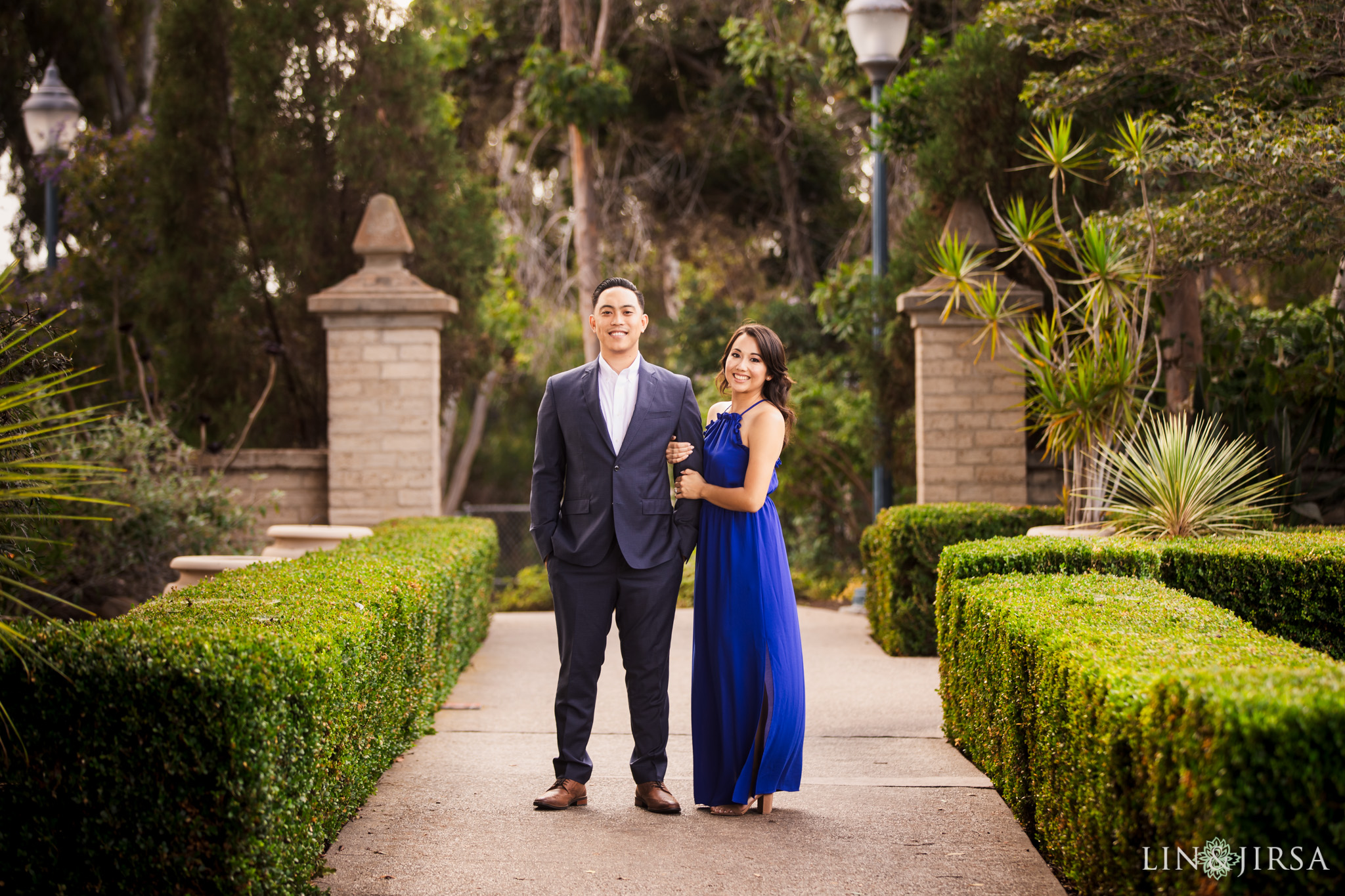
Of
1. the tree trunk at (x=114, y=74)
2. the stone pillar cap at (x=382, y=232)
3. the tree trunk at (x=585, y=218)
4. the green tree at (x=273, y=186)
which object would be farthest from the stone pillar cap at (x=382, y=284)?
the tree trunk at (x=114, y=74)

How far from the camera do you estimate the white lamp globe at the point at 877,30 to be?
30.6 feet

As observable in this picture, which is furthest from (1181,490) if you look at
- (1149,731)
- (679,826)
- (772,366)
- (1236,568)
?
(1149,731)

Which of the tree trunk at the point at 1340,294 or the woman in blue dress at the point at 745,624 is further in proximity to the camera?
the tree trunk at the point at 1340,294

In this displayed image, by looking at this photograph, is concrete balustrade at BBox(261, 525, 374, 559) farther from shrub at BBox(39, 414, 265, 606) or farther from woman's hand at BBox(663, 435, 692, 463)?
woman's hand at BBox(663, 435, 692, 463)

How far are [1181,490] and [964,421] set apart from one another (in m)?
2.95

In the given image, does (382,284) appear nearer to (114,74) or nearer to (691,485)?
(691,485)

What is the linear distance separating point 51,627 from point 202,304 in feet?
24.7

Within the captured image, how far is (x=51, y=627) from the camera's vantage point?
10.6 feet

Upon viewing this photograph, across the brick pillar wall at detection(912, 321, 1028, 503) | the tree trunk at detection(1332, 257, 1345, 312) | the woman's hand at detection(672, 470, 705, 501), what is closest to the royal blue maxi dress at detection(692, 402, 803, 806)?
the woman's hand at detection(672, 470, 705, 501)

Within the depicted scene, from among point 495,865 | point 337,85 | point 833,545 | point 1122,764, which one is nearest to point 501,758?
point 495,865

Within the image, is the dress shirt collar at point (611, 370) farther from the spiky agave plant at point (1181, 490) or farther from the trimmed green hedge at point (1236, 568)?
the spiky agave plant at point (1181, 490)

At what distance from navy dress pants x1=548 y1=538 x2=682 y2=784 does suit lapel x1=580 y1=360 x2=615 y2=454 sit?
1.41ft

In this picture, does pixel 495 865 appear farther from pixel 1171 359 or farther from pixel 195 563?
pixel 1171 359

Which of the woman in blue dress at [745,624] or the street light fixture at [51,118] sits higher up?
the street light fixture at [51,118]
